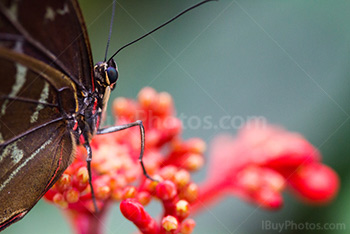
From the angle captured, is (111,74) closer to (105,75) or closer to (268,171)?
(105,75)

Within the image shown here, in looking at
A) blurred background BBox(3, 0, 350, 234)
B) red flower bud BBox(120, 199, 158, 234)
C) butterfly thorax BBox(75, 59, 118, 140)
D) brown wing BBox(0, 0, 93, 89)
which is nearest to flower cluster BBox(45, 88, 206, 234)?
red flower bud BBox(120, 199, 158, 234)

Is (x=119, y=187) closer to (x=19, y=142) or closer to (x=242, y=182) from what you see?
(x=19, y=142)

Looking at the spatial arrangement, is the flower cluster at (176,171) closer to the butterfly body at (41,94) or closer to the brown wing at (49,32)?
the butterfly body at (41,94)

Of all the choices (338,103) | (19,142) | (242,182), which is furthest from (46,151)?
(338,103)

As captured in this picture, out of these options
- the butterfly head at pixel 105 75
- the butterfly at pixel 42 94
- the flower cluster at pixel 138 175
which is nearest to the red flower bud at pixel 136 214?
the flower cluster at pixel 138 175

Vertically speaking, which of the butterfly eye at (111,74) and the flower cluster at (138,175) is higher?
the butterfly eye at (111,74)

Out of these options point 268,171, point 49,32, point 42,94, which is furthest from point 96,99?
point 268,171
